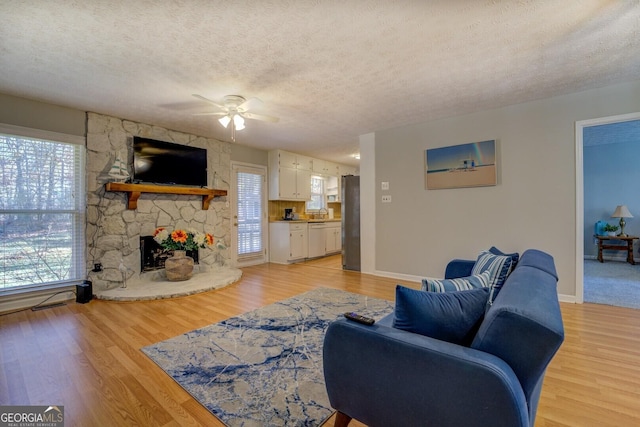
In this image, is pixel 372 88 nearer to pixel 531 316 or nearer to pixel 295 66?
pixel 295 66

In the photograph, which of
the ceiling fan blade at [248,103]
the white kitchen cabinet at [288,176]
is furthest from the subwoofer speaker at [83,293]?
the white kitchen cabinet at [288,176]

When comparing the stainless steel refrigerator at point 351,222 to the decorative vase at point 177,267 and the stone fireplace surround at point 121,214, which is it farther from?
the decorative vase at point 177,267

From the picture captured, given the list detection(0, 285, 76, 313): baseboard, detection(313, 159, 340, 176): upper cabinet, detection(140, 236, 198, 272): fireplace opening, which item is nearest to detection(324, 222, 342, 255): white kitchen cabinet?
detection(313, 159, 340, 176): upper cabinet

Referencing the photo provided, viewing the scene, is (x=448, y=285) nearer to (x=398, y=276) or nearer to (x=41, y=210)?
(x=398, y=276)

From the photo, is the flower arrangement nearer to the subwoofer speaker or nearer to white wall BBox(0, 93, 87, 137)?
the subwoofer speaker

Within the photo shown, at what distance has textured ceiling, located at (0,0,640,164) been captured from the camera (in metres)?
1.90

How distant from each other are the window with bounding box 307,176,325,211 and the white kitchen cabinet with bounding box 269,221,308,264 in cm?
124

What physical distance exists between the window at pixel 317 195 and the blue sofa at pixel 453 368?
240 inches

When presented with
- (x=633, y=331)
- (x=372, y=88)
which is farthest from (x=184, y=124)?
(x=633, y=331)

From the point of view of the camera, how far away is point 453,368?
3.11 feet

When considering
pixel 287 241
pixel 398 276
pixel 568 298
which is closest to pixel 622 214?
pixel 568 298

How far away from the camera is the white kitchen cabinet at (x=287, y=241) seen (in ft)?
19.7

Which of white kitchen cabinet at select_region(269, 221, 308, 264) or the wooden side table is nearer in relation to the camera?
the wooden side table

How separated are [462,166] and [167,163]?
4506 millimetres
